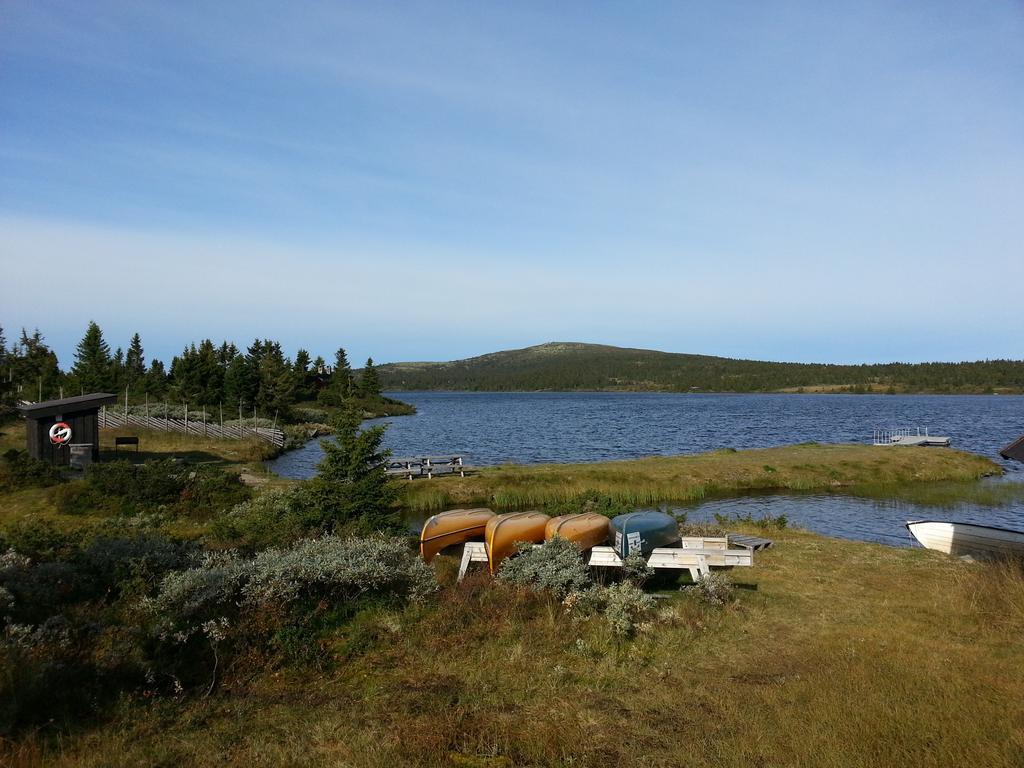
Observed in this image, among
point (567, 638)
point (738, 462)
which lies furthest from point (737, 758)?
point (738, 462)

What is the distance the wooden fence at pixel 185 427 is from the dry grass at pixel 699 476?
1011 inches

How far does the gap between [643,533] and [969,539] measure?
28.7 ft

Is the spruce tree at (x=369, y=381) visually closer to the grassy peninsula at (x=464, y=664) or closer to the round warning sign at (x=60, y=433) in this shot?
the round warning sign at (x=60, y=433)

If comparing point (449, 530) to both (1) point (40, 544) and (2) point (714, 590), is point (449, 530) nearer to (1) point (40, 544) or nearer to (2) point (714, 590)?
(2) point (714, 590)

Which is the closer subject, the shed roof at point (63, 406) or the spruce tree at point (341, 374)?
the shed roof at point (63, 406)

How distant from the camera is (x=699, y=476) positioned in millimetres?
30953

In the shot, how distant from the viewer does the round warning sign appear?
2453 centimetres

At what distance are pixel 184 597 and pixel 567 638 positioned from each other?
475 centimetres

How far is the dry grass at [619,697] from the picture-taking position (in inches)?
206

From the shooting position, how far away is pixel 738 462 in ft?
111

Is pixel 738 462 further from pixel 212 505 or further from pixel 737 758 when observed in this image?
pixel 737 758

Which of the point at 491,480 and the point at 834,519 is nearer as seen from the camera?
the point at 834,519

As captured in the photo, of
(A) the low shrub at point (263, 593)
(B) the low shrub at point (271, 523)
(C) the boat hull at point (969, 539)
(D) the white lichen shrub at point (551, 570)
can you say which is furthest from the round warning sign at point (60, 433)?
(C) the boat hull at point (969, 539)

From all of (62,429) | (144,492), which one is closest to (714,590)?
(144,492)
